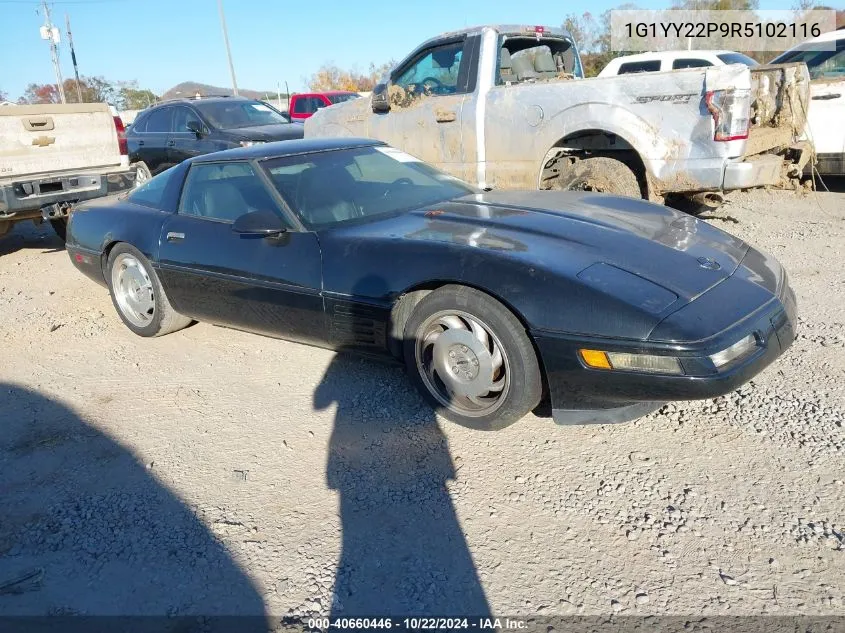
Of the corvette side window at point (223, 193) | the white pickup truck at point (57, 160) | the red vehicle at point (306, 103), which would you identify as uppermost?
the red vehicle at point (306, 103)

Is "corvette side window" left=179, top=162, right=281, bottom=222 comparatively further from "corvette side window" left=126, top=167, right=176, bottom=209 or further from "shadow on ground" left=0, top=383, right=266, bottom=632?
"shadow on ground" left=0, top=383, right=266, bottom=632

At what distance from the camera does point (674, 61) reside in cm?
1057

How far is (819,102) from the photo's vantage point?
6.93m

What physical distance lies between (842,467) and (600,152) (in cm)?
382

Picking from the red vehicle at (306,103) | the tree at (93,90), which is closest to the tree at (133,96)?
the tree at (93,90)

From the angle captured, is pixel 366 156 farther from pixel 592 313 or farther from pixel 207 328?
pixel 592 313

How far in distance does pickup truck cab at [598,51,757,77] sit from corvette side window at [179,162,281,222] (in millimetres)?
7516

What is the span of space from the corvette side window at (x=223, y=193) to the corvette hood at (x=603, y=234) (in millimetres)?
934

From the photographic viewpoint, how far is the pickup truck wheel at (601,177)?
5345mm

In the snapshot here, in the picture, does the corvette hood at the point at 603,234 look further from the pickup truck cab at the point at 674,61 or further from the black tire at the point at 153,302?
the pickup truck cab at the point at 674,61

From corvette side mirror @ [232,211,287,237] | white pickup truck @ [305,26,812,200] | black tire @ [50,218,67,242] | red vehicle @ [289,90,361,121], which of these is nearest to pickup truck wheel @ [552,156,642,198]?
white pickup truck @ [305,26,812,200]

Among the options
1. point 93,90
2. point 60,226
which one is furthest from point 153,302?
point 93,90

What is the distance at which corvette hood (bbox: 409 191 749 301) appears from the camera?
2.75m

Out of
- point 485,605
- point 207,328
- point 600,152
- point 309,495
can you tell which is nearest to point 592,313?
point 485,605
